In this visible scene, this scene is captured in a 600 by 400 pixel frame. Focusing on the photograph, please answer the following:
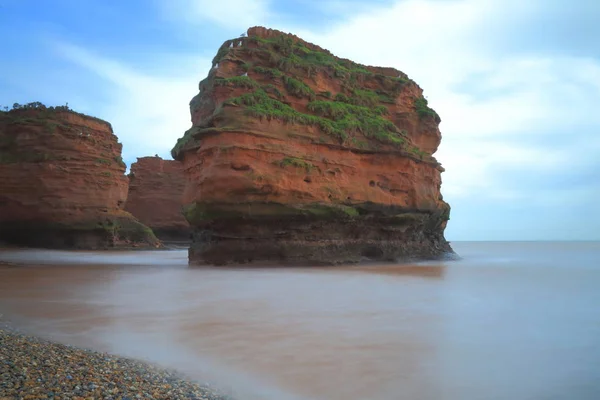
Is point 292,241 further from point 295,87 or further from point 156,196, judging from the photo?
point 156,196

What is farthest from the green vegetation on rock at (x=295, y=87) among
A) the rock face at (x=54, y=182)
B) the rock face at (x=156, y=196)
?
the rock face at (x=156, y=196)

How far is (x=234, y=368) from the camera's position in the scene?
3766 mm

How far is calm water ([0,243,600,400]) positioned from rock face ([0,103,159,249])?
1616 cm

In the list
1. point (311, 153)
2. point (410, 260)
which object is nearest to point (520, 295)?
point (311, 153)

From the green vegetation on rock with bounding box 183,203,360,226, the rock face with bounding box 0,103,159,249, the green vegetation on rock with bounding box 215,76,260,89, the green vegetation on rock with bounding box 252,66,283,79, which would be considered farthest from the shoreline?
the rock face with bounding box 0,103,159,249

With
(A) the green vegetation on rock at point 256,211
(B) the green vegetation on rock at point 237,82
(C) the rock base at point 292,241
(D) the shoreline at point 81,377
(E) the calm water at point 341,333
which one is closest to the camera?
(D) the shoreline at point 81,377

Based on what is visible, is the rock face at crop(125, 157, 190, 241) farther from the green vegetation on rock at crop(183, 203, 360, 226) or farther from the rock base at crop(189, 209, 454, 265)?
the green vegetation on rock at crop(183, 203, 360, 226)

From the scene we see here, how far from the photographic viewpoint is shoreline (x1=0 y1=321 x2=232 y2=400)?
8.87 ft

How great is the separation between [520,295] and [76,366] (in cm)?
732

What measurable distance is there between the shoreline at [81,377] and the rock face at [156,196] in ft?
105

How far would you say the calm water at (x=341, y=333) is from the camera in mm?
3514

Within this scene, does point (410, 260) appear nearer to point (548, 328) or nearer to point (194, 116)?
point (194, 116)

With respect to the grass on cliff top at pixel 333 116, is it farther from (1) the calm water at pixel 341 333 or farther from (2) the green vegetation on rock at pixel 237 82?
(1) the calm water at pixel 341 333

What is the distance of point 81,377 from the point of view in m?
3.01
